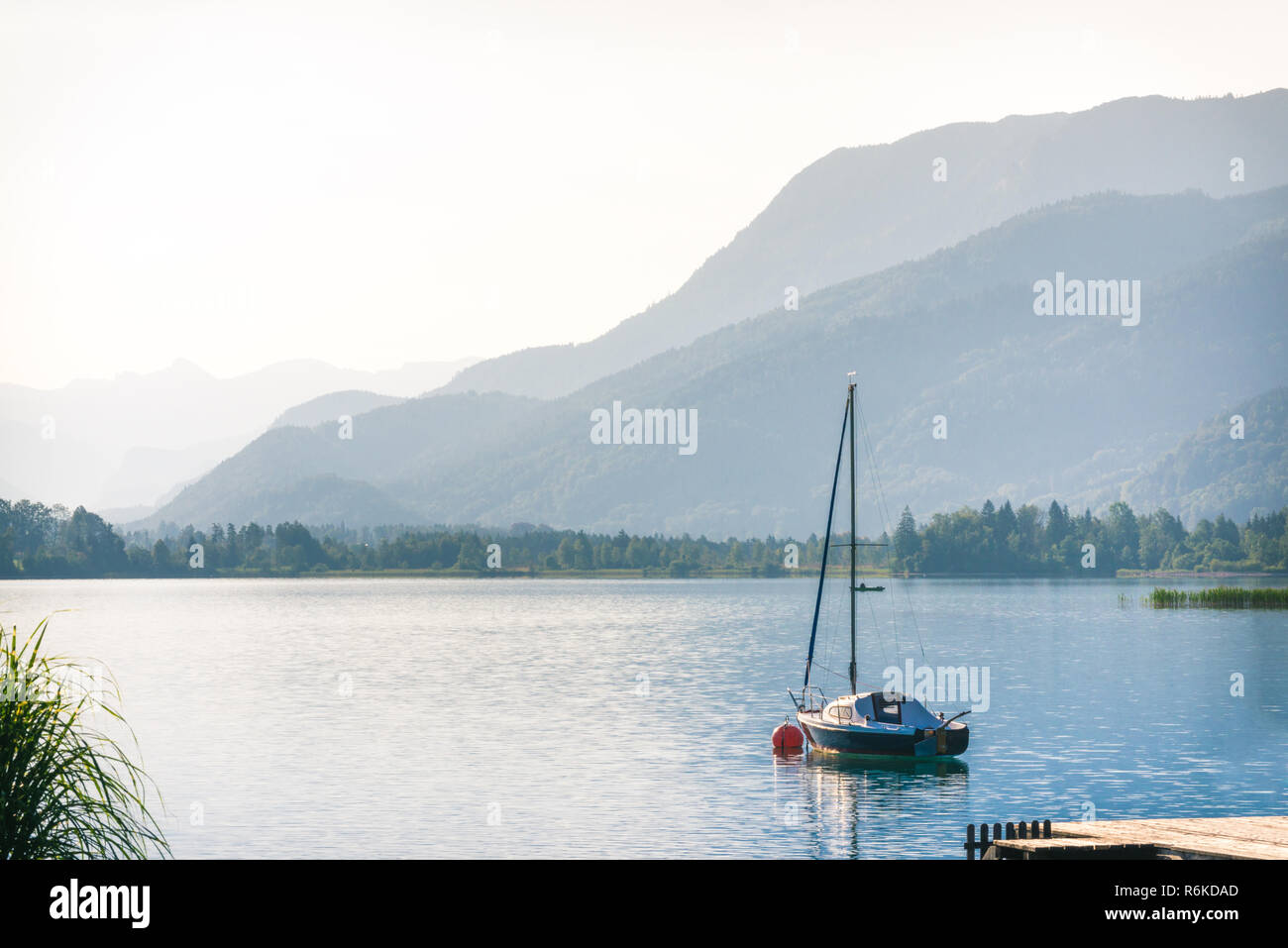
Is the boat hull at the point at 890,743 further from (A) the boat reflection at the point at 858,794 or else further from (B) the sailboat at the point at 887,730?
Answer: (A) the boat reflection at the point at 858,794

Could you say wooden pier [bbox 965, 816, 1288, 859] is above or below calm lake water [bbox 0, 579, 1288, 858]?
above

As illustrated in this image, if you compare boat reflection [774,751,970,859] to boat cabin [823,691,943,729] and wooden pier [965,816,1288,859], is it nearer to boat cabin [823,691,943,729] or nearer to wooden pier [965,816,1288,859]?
boat cabin [823,691,943,729]

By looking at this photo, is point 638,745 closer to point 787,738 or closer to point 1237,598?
point 787,738

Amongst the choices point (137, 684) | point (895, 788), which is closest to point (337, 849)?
point (895, 788)

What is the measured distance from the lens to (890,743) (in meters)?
54.4

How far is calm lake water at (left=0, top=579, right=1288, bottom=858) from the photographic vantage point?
44.3m

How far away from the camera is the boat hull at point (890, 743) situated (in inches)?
2126

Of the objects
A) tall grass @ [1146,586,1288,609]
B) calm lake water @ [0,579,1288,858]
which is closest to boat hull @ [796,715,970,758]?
calm lake water @ [0,579,1288,858]

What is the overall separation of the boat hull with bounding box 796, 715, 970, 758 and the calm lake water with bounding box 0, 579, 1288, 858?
0.97 metres

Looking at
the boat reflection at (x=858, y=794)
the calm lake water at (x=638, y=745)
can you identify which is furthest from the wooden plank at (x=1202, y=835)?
the boat reflection at (x=858, y=794)

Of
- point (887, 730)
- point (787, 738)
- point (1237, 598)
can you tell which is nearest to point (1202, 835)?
point (887, 730)

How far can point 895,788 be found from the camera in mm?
52156

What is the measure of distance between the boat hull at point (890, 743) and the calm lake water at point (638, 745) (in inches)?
38.2
